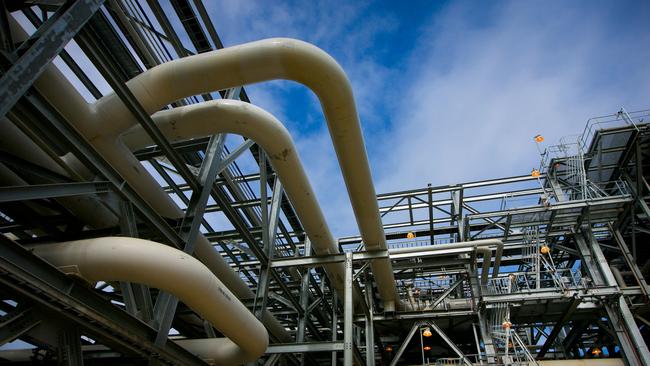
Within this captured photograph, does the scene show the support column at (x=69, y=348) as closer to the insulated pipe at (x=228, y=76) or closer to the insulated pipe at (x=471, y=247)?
the insulated pipe at (x=228, y=76)

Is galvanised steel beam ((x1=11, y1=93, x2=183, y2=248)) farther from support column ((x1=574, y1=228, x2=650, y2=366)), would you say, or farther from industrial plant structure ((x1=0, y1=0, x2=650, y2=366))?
support column ((x1=574, y1=228, x2=650, y2=366))

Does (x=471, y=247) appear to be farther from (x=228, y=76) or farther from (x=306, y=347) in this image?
(x=228, y=76)

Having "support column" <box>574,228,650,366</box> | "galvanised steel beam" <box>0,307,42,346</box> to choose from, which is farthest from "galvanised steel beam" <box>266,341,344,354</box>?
"support column" <box>574,228,650,366</box>

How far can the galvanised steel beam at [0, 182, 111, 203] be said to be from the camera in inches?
171

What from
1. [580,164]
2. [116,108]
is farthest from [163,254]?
[580,164]

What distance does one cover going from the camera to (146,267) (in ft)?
16.8

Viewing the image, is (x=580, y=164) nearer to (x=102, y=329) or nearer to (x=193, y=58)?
(x=193, y=58)

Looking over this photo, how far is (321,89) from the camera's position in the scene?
23.0ft

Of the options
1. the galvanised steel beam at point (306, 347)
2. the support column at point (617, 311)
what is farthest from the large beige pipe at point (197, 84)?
the support column at point (617, 311)

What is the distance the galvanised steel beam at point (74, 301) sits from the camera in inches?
157

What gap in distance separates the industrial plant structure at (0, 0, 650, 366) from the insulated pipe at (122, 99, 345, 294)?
0.03 m

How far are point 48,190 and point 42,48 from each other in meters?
1.62

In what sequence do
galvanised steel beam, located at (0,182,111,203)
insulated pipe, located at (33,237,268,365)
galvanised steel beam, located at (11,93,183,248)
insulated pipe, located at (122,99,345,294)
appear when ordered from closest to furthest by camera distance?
galvanised steel beam, located at (0,182,111,203), galvanised steel beam, located at (11,93,183,248), insulated pipe, located at (33,237,268,365), insulated pipe, located at (122,99,345,294)

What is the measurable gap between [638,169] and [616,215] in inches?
70.6
